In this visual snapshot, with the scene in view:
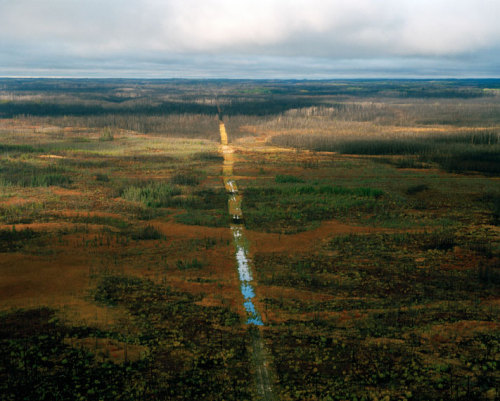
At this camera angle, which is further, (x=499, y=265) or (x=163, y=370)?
(x=499, y=265)

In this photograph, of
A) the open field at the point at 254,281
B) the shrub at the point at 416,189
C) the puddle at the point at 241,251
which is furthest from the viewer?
the shrub at the point at 416,189

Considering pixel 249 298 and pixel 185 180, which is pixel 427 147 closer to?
pixel 185 180

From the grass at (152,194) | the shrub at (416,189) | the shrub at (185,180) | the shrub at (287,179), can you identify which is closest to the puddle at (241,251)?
the shrub at (185,180)

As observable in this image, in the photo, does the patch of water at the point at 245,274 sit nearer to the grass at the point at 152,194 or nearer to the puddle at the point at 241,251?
the puddle at the point at 241,251

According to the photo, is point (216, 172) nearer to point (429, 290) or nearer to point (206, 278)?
point (206, 278)

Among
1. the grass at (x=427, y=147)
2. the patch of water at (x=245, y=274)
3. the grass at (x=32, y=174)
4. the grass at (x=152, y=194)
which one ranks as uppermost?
the grass at (x=427, y=147)

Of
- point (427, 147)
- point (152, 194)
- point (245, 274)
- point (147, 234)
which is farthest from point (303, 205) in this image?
point (427, 147)

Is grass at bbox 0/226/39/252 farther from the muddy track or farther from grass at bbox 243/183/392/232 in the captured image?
grass at bbox 243/183/392/232

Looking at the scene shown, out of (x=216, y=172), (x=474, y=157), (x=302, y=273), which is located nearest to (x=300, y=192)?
(x=216, y=172)

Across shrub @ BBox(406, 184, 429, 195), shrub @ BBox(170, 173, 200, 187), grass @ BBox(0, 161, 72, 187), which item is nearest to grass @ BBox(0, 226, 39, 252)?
grass @ BBox(0, 161, 72, 187)
